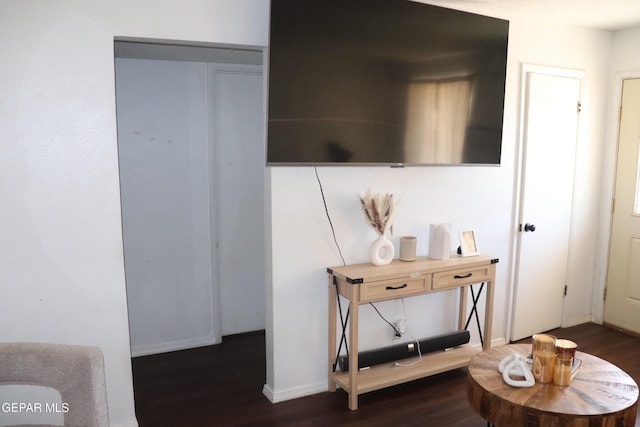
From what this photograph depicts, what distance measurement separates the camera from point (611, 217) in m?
4.27

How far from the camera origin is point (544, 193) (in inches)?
Result: 155

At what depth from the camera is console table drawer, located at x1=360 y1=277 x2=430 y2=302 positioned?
2.80 metres

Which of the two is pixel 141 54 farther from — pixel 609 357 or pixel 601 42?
pixel 609 357

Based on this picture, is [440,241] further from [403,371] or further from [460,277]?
[403,371]

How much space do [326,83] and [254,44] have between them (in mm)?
465

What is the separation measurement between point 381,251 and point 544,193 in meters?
1.73

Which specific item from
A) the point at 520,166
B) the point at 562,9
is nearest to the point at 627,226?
the point at 520,166

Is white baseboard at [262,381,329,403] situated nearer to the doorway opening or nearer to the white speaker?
the doorway opening

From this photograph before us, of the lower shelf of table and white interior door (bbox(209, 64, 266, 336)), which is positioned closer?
the lower shelf of table

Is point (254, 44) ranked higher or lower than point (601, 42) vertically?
lower

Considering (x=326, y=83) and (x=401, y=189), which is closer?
(x=326, y=83)

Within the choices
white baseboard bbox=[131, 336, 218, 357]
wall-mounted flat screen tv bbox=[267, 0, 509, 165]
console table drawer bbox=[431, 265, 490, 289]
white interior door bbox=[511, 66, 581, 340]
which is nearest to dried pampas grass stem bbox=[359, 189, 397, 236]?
wall-mounted flat screen tv bbox=[267, 0, 509, 165]

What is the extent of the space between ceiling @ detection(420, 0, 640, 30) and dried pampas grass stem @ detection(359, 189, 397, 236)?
1.32 meters

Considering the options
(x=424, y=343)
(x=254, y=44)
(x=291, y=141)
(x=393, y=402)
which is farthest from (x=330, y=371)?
(x=254, y=44)
